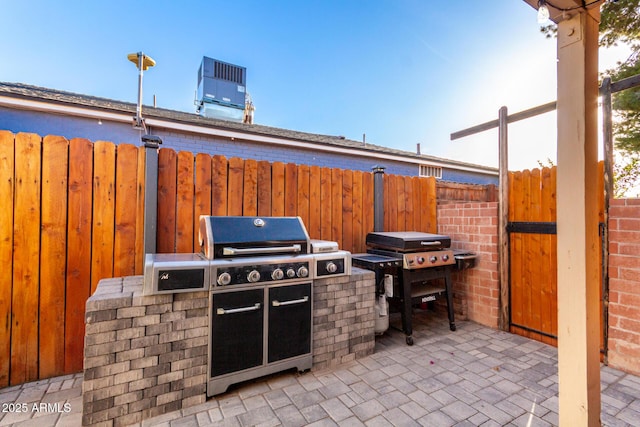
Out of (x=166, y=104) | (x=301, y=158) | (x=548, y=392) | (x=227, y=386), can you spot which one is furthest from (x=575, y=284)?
(x=166, y=104)

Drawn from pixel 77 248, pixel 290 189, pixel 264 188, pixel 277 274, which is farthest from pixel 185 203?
pixel 277 274

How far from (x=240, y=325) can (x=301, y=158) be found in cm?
572

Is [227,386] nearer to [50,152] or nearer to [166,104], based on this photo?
[50,152]

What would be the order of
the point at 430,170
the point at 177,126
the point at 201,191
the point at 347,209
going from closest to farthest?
the point at 201,191 < the point at 347,209 < the point at 177,126 < the point at 430,170

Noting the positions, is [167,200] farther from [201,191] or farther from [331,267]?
[331,267]

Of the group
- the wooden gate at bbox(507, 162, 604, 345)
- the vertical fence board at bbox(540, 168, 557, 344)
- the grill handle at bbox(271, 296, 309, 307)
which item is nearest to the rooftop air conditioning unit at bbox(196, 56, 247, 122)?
the grill handle at bbox(271, 296, 309, 307)

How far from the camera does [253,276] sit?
2.37 m

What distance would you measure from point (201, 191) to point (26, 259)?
5.13 ft

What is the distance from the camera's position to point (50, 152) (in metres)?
2.51

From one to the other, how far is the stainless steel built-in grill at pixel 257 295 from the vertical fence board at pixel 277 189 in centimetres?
67

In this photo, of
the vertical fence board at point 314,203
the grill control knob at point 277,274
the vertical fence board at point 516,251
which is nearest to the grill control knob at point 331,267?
the grill control knob at point 277,274

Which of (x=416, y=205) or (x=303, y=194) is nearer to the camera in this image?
(x=303, y=194)

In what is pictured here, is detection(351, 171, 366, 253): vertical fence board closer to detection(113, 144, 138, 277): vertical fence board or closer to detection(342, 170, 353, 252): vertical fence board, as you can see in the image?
detection(342, 170, 353, 252): vertical fence board

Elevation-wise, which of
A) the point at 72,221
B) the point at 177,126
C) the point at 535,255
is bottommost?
the point at 535,255
